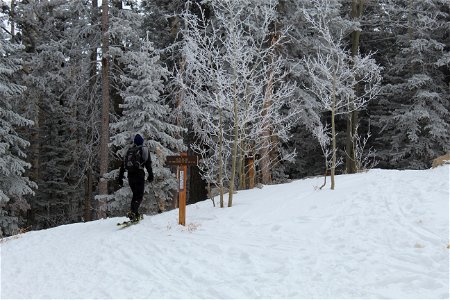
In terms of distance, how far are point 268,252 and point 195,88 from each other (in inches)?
289

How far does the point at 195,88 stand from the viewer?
1231 centimetres

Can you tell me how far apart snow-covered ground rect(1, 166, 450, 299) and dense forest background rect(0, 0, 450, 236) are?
2931mm

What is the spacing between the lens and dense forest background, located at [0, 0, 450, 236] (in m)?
12.6

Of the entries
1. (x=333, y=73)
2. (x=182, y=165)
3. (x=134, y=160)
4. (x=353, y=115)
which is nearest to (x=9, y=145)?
(x=134, y=160)

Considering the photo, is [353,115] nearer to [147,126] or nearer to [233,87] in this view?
[147,126]

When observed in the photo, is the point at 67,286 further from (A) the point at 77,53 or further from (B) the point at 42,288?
(A) the point at 77,53

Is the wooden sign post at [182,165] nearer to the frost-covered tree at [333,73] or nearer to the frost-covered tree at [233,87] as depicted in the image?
the frost-covered tree at [233,87]

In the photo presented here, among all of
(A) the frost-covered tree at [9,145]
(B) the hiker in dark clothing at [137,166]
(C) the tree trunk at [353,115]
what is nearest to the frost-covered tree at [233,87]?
(B) the hiker in dark clothing at [137,166]

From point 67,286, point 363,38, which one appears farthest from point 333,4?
point 67,286

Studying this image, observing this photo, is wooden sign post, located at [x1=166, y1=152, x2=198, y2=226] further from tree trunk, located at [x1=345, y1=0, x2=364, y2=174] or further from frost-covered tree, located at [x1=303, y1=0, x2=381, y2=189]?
tree trunk, located at [x1=345, y1=0, x2=364, y2=174]

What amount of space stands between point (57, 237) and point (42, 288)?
358 cm

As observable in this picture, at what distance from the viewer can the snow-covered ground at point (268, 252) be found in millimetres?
4891

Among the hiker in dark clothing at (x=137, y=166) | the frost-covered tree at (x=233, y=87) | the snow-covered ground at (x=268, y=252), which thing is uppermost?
the frost-covered tree at (x=233, y=87)

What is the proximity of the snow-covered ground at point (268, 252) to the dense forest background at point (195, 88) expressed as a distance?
2931 millimetres
